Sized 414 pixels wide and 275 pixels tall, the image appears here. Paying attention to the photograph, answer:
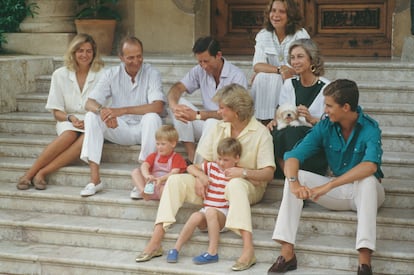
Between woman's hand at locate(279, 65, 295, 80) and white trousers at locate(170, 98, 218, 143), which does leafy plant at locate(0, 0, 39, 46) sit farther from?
woman's hand at locate(279, 65, 295, 80)

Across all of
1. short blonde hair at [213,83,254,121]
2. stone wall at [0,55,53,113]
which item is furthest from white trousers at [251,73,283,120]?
stone wall at [0,55,53,113]

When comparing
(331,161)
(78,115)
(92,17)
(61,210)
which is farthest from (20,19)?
(331,161)

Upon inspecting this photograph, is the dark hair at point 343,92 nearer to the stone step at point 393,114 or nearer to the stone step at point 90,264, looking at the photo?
the stone step at point 90,264

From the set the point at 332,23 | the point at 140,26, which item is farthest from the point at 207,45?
the point at 140,26

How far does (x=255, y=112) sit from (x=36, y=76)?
2.51m

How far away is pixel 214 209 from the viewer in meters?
6.02

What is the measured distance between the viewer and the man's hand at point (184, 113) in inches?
262

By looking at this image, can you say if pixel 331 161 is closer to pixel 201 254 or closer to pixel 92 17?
pixel 201 254

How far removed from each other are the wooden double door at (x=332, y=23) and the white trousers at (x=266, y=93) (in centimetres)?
273

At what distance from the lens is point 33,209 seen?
6984 mm

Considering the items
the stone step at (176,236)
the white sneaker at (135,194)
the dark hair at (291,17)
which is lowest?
the stone step at (176,236)

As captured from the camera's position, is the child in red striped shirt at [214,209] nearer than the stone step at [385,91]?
Yes

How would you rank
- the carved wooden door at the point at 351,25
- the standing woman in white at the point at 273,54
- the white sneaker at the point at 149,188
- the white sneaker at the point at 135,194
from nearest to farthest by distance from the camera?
the white sneaker at the point at 149,188 < the white sneaker at the point at 135,194 < the standing woman in white at the point at 273,54 < the carved wooden door at the point at 351,25

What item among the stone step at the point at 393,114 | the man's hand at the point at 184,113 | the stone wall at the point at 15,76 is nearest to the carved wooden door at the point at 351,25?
the stone step at the point at 393,114
